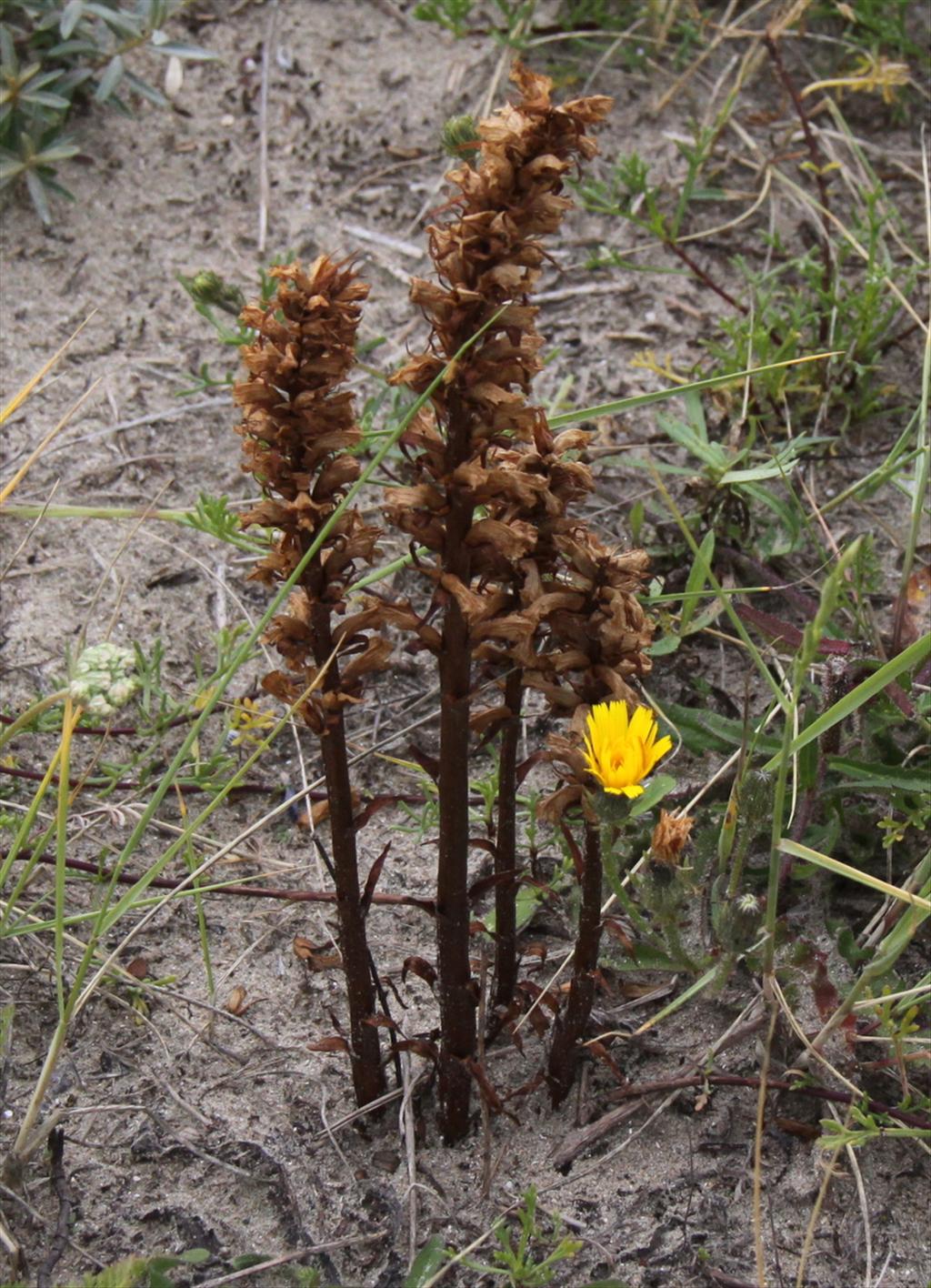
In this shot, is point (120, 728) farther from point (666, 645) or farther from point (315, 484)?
point (315, 484)

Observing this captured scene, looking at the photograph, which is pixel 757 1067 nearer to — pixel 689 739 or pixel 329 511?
pixel 689 739

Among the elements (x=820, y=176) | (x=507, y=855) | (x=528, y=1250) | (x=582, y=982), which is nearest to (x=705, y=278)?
(x=820, y=176)

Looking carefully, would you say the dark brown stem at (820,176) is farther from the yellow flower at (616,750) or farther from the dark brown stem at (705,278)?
the yellow flower at (616,750)

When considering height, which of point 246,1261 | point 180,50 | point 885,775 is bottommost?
point 246,1261

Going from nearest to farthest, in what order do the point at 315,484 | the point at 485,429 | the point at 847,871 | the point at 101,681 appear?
the point at 485,429, the point at 315,484, the point at 847,871, the point at 101,681

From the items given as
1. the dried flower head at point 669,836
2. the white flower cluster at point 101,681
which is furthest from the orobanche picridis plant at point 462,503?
the white flower cluster at point 101,681

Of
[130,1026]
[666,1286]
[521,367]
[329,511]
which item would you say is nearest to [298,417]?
[329,511]
